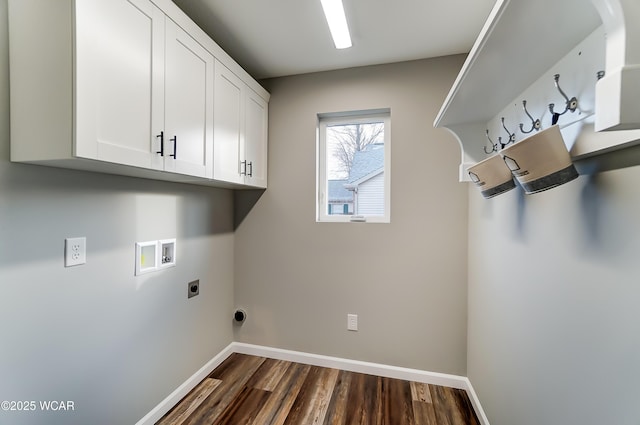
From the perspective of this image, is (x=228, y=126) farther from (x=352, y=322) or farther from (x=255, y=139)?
(x=352, y=322)

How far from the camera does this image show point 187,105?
1485mm

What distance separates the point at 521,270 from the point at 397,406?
4.03ft

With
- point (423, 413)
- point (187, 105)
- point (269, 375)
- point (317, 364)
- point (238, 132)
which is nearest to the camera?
point (187, 105)

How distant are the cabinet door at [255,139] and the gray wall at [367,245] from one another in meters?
0.09

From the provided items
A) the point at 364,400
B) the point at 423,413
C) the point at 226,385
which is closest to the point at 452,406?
the point at 423,413

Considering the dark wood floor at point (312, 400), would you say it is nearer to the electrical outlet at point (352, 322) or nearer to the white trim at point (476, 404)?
the white trim at point (476, 404)

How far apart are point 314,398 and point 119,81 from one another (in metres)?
2.08

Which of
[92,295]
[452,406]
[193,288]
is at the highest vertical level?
[92,295]

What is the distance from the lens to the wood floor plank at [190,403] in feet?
5.52

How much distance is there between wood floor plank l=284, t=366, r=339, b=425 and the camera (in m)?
1.71

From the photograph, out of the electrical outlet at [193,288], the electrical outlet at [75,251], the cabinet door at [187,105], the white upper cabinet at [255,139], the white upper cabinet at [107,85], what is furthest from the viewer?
the white upper cabinet at [255,139]

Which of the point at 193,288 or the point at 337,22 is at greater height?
the point at 337,22

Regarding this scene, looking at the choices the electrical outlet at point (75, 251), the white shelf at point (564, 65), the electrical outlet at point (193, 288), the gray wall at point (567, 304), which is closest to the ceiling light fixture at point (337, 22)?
the white shelf at point (564, 65)

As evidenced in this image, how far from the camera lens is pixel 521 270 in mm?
1233
